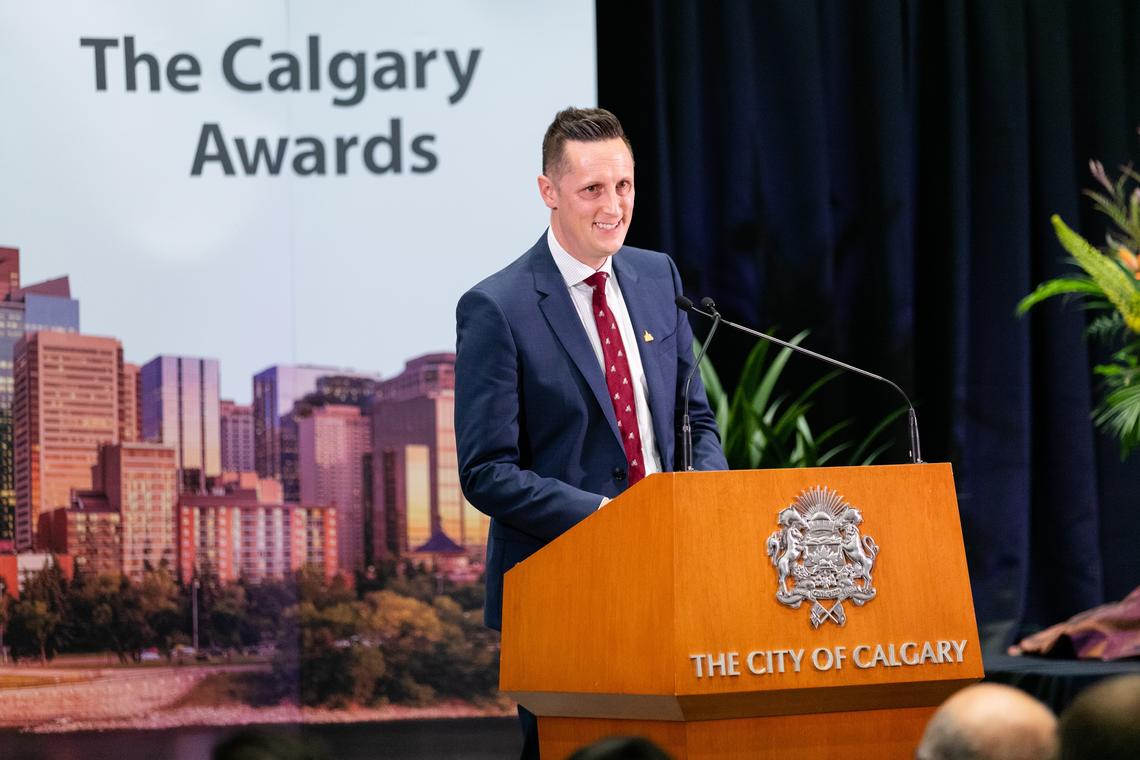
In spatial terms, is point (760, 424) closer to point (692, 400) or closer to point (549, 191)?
point (692, 400)

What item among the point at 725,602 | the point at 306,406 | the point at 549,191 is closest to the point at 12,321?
the point at 306,406

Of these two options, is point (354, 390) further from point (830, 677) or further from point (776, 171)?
point (830, 677)

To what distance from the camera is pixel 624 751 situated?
1262mm

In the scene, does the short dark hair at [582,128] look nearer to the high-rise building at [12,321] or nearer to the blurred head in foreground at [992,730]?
the blurred head in foreground at [992,730]

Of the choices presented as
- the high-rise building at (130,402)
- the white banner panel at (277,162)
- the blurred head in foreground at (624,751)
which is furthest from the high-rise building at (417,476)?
the blurred head in foreground at (624,751)

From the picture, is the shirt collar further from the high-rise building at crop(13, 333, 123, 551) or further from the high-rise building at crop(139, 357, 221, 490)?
the high-rise building at crop(13, 333, 123, 551)

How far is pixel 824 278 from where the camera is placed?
5.12m

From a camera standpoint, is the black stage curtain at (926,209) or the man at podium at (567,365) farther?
the black stage curtain at (926,209)

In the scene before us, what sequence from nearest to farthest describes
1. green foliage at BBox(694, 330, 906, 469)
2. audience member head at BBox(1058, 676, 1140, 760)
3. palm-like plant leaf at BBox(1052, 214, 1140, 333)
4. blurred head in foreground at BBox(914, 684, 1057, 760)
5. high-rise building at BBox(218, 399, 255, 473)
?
audience member head at BBox(1058, 676, 1140, 760) → blurred head in foreground at BBox(914, 684, 1057, 760) → palm-like plant leaf at BBox(1052, 214, 1140, 333) → green foliage at BBox(694, 330, 906, 469) → high-rise building at BBox(218, 399, 255, 473)

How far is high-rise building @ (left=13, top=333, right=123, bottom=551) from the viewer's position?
15.7 ft

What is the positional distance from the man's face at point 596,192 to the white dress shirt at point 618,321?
0.21ft

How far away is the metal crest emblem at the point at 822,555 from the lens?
2.12m

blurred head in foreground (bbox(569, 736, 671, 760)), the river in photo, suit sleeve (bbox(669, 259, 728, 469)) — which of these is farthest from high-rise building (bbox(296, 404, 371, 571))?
blurred head in foreground (bbox(569, 736, 671, 760))

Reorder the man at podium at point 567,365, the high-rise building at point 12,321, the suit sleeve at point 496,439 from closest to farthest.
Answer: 1. the suit sleeve at point 496,439
2. the man at podium at point 567,365
3. the high-rise building at point 12,321
